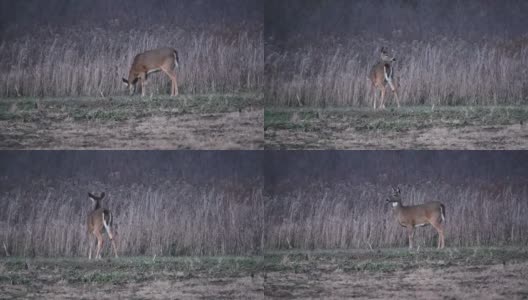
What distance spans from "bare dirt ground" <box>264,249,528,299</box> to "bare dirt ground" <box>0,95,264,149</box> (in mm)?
978

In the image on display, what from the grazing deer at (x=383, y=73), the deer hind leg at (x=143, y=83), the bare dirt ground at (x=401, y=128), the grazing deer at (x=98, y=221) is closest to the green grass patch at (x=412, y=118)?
the bare dirt ground at (x=401, y=128)

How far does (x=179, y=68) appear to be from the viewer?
606cm

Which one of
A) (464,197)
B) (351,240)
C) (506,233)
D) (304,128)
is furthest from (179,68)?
(506,233)

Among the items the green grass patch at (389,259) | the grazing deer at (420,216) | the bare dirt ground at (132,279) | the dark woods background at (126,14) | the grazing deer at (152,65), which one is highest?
the dark woods background at (126,14)

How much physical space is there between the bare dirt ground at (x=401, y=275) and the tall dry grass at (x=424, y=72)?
1.14 m

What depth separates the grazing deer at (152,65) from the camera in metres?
6.02

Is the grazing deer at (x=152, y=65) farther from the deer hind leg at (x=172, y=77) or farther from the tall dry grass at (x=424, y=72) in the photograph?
the tall dry grass at (x=424, y=72)

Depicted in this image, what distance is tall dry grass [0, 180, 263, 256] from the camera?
19.6 feet

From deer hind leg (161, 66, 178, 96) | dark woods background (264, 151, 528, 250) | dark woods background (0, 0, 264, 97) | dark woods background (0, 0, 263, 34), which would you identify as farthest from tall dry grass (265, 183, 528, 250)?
dark woods background (0, 0, 263, 34)

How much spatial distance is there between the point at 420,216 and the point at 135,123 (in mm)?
2214

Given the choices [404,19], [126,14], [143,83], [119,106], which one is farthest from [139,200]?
[404,19]

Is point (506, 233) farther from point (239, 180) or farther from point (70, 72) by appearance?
point (70, 72)

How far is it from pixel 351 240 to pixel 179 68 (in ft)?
5.97

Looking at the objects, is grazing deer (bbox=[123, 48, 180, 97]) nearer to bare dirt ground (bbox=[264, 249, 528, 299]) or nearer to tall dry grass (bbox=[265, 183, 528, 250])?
tall dry grass (bbox=[265, 183, 528, 250])
